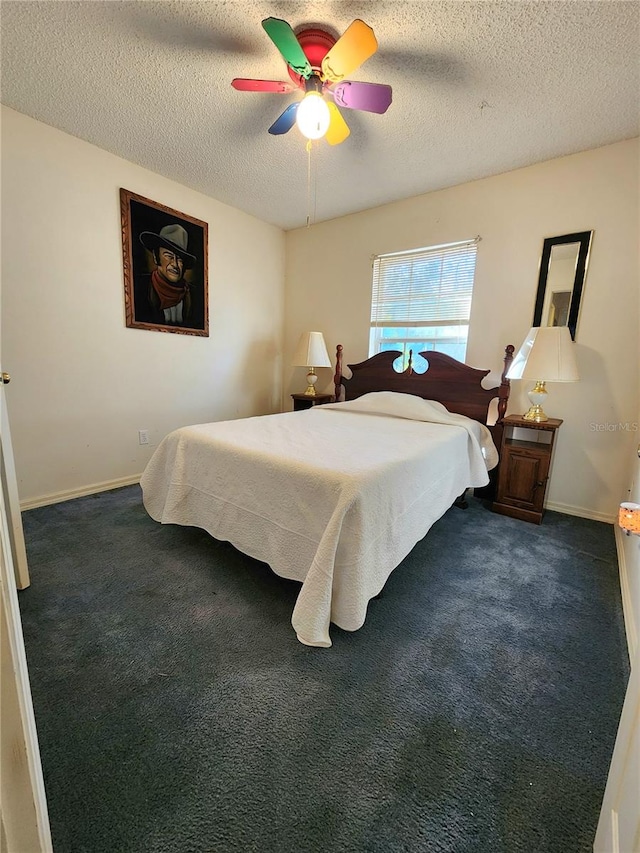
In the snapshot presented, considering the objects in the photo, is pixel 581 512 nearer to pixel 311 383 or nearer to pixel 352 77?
pixel 311 383

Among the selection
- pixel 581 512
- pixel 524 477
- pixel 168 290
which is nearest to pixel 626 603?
pixel 524 477

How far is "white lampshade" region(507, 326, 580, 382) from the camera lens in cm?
225

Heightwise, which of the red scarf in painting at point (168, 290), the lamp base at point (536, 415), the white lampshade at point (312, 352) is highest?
the red scarf in painting at point (168, 290)

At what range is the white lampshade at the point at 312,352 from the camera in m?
3.50

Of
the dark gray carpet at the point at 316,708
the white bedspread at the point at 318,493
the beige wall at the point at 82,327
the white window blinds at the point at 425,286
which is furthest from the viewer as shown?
the white window blinds at the point at 425,286

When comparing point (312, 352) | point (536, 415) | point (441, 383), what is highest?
point (312, 352)

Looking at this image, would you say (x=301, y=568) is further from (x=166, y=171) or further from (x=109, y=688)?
(x=166, y=171)

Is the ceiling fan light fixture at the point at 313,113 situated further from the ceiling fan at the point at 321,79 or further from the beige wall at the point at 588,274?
the beige wall at the point at 588,274

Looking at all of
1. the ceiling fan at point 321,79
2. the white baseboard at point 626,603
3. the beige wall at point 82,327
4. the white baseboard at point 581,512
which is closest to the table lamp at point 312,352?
the beige wall at point 82,327

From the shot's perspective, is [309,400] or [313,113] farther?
[309,400]

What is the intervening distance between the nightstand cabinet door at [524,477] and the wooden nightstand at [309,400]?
1834 mm

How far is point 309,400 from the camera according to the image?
12.2 feet

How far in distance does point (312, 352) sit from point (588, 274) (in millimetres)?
2251

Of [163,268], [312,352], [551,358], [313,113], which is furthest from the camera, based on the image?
[312,352]
